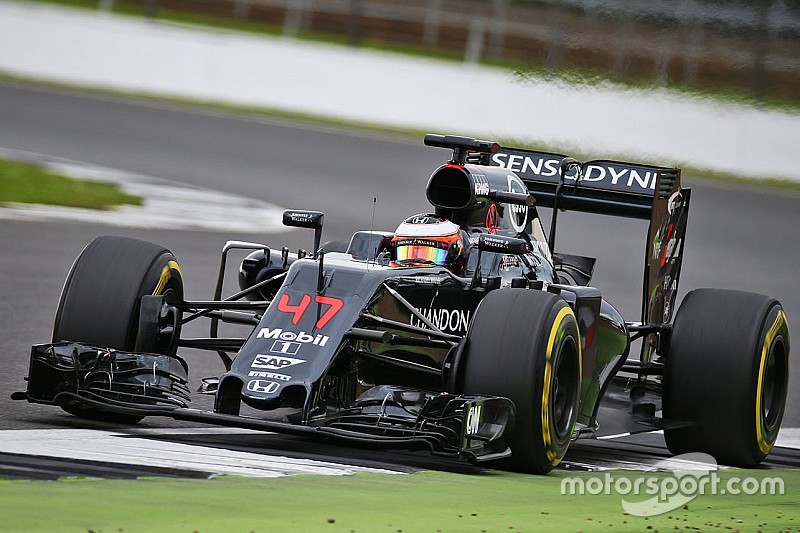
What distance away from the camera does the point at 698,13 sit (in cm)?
1941

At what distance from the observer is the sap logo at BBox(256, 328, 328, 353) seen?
7.34 m

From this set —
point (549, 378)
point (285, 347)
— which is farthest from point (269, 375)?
point (549, 378)

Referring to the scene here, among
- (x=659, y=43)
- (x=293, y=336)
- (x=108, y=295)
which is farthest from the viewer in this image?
(x=659, y=43)

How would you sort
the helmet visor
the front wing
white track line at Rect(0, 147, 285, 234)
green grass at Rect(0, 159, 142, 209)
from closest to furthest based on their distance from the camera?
the front wing < the helmet visor < white track line at Rect(0, 147, 285, 234) < green grass at Rect(0, 159, 142, 209)

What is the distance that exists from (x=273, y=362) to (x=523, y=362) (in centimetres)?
119

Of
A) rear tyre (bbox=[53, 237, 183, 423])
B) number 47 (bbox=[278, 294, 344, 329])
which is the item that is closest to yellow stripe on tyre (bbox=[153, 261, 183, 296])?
rear tyre (bbox=[53, 237, 183, 423])

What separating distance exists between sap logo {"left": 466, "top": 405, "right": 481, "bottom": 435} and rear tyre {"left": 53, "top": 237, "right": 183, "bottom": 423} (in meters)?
1.89

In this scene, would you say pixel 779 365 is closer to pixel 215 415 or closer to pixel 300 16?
pixel 215 415

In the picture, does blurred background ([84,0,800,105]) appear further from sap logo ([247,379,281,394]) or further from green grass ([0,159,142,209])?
sap logo ([247,379,281,394])

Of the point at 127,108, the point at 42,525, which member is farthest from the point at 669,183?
the point at 127,108

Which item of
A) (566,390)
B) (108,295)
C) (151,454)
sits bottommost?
(151,454)

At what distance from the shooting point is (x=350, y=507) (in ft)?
19.4

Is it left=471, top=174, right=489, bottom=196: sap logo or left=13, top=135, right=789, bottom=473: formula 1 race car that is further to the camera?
left=471, top=174, right=489, bottom=196: sap logo

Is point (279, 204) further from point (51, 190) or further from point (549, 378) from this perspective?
point (549, 378)
